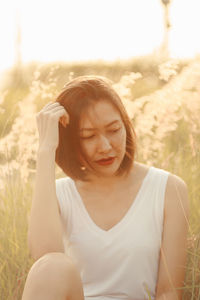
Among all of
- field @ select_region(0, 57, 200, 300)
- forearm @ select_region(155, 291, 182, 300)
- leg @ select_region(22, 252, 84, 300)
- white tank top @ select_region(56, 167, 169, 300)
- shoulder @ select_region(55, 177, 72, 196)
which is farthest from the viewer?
field @ select_region(0, 57, 200, 300)

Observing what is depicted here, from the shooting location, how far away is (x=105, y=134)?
6.97ft

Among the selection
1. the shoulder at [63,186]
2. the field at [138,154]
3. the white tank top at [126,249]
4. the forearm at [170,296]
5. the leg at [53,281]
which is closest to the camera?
the leg at [53,281]

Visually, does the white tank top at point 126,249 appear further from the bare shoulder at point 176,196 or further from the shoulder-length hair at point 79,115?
the shoulder-length hair at point 79,115

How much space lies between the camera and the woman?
2104mm

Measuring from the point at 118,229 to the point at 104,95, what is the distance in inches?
21.1

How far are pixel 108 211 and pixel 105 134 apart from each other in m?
0.33

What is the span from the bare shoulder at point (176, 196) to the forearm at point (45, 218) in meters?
0.44

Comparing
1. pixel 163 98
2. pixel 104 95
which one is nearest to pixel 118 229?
pixel 104 95

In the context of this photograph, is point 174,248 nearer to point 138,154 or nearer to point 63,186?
point 63,186

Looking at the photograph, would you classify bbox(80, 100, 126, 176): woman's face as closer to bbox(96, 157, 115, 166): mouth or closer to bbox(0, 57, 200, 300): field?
bbox(96, 157, 115, 166): mouth

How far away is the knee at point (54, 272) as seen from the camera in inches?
72.3

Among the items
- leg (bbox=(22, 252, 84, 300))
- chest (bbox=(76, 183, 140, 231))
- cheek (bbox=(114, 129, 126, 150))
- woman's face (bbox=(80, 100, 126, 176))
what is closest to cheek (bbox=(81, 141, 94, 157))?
woman's face (bbox=(80, 100, 126, 176))

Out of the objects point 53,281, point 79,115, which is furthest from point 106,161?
point 53,281

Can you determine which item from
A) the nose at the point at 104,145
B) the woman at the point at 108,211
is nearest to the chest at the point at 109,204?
the woman at the point at 108,211
